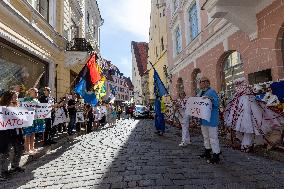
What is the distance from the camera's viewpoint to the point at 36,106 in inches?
287

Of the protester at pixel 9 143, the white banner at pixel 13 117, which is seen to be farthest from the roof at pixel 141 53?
the protester at pixel 9 143

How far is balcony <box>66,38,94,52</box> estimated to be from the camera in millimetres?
15109

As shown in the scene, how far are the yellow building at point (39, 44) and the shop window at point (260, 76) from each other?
755cm

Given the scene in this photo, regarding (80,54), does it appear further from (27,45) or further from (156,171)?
(156,171)

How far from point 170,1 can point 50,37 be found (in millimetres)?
→ 11606

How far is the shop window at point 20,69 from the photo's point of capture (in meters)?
9.05

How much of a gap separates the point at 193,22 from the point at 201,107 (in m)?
11.3

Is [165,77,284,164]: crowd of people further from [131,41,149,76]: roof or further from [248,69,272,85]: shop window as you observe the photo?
[131,41,149,76]: roof

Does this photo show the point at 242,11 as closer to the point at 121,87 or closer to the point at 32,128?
the point at 32,128

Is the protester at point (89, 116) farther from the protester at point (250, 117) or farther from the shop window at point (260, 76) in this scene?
the protester at point (250, 117)

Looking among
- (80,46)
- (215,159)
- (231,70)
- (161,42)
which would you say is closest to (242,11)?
(231,70)

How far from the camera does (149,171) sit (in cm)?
525

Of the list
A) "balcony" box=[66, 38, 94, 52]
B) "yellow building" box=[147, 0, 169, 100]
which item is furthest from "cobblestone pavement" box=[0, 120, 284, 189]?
"yellow building" box=[147, 0, 169, 100]

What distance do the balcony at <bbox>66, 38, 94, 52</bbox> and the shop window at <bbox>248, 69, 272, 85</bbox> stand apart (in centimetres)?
866
